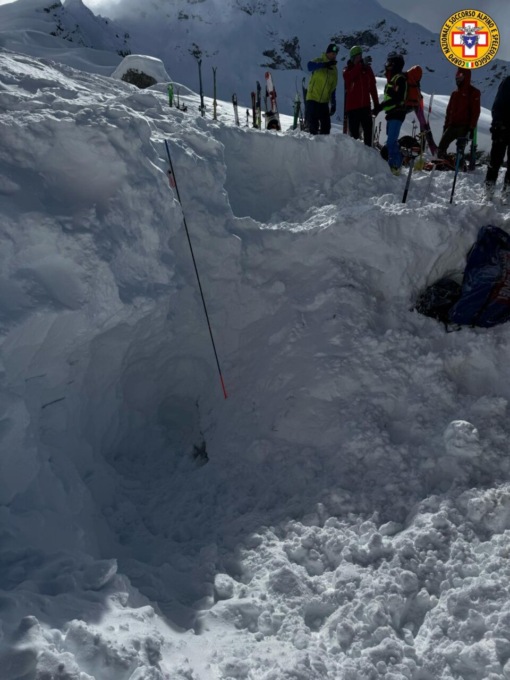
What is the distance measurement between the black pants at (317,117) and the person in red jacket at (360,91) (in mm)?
355

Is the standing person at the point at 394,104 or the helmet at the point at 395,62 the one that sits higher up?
the helmet at the point at 395,62

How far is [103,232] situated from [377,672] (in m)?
3.76

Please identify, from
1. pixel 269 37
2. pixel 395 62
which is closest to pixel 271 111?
pixel 395 62

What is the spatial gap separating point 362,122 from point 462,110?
59.2 inches

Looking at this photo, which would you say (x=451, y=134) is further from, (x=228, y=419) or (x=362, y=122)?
(x=228, y=419)

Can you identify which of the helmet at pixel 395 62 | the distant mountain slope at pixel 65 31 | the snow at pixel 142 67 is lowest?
the helmet at pixel 395 62

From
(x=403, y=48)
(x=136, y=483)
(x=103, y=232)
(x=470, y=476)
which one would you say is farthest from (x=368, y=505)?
(x=403, y=48)

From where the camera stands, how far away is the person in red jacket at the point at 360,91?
778 centimetres

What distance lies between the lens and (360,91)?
25.8 ft

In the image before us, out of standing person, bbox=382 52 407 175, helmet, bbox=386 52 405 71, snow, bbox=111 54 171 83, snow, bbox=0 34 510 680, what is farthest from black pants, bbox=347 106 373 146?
snow, bbox=111 54 171 83

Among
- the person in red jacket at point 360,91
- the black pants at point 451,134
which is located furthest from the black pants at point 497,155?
the person in red jacket at point 360,91

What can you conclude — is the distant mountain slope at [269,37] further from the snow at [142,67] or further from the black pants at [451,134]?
the black pants at [451,134]

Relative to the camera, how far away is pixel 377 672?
9.64ft

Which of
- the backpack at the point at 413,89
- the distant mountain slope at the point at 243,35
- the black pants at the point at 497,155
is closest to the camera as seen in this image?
the black pants at the point at 497,155
